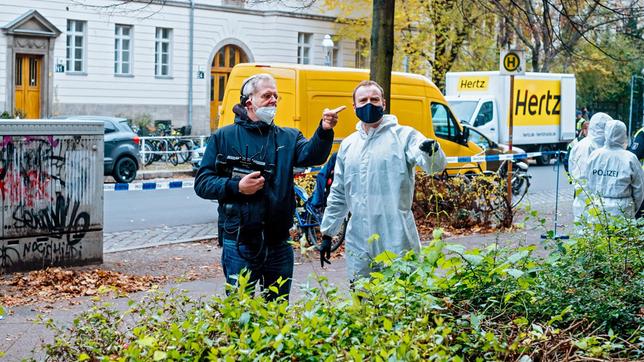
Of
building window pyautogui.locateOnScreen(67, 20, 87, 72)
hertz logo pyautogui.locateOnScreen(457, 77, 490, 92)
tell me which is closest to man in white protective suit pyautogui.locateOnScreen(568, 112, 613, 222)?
hertz logo pyautogui.locateOnScreen(457, 77, 490, 92)

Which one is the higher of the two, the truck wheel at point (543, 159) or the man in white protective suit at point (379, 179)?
the man in white protective suit at point (379, 179)

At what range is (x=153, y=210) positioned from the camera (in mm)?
19062

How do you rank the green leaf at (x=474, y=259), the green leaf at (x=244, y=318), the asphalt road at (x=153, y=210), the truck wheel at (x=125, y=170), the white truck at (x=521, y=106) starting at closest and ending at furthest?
the green leaf at (x=244, y=318)
the green leaf at (x=474, y=259)
the asphalt road at (x=153, y=210)
the truck wheel at (x=125, y=170)
the white truck at (x=521, y=106)

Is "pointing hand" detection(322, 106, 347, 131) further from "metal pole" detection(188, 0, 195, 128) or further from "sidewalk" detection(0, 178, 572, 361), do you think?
"metal pole" detection(188, 0, 195, 128)

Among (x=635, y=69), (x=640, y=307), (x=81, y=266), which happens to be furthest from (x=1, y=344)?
(x=635, y=69)

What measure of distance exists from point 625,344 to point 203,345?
157 centimetres

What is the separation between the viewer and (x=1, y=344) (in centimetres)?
753

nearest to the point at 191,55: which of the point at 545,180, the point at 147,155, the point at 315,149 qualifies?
the point at 147,155

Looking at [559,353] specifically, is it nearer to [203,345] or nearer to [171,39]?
[203,345]

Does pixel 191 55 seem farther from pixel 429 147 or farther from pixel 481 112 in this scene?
pixel 429 147

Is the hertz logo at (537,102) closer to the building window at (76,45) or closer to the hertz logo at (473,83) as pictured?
the hertz logo at (473,83)

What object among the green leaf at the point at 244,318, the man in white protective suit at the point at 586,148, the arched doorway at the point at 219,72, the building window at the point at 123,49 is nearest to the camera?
the green leaf at the point at 244,318

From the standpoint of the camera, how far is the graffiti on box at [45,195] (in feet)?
34.2

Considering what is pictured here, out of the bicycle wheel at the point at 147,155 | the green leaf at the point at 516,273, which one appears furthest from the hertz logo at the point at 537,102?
the green leaf at the point at 516,273
